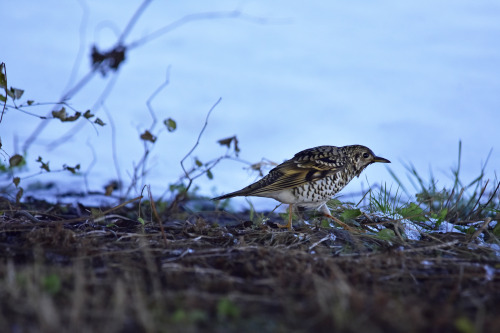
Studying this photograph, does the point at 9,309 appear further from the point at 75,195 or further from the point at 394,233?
the point at 75,195

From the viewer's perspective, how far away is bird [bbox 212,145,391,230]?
259 inches

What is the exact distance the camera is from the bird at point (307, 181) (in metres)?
6.59

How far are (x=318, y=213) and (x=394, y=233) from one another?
4.83ft

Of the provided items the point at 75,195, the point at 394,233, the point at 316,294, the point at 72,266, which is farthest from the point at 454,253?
the point at 75,195

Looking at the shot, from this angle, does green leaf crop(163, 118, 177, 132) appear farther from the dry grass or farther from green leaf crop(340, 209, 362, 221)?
green leaf crop(340, 209, 362, 221)

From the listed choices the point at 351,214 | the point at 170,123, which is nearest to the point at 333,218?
the point at 351,214

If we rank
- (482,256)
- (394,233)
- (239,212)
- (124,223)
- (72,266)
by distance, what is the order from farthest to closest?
(239,212)
(124,223)
(394,233)
(482,256)
(72,266)

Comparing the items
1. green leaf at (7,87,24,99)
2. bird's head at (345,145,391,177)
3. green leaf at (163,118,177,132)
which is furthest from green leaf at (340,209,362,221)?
green leaf at (7,87,24,99)

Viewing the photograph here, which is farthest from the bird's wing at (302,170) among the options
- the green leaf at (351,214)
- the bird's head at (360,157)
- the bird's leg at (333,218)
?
the green leaf at (351,214)

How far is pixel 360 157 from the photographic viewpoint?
7.30 m

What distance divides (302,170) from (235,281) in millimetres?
3046

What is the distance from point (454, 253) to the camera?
16.1 feet

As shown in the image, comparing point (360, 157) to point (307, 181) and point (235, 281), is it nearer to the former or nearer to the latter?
point (307, 181)

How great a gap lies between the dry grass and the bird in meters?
0.98
